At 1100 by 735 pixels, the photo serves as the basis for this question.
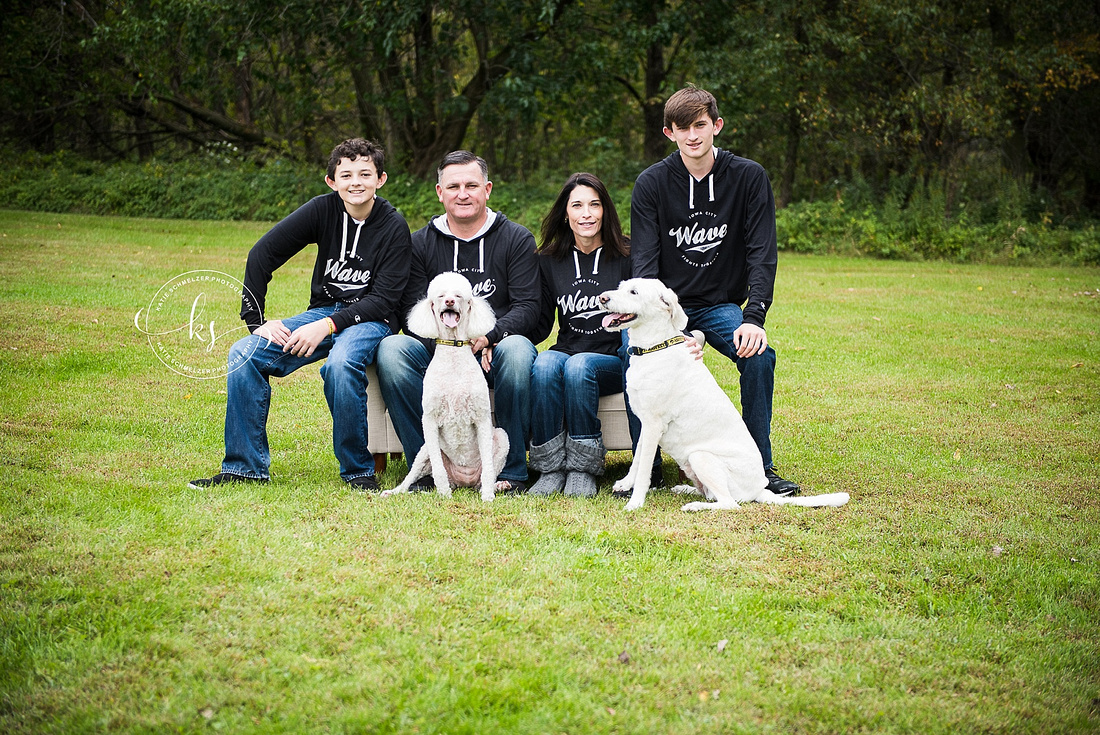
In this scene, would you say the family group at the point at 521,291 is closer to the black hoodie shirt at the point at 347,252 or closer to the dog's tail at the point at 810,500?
the black hoodie shirt at the point at 347,252

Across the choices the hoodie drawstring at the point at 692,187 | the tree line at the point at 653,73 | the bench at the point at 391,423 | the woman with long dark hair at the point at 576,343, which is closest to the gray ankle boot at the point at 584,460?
the woman with long dark hair at the point at 576,343

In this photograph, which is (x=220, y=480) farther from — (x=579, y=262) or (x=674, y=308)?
(x=674, y=308)

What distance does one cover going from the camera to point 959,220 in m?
15.3

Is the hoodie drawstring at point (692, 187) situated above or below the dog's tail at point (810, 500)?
above

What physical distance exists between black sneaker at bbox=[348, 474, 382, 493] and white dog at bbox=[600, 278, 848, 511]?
4.19 feet

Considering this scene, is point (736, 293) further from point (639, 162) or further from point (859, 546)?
point (639, 162)

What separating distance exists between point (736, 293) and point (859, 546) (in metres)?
1.61

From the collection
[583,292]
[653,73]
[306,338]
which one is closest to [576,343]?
[583,292]

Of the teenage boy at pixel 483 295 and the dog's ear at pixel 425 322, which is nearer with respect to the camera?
the dog's ear at pixel 425 322

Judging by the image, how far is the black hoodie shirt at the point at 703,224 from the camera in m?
4.64

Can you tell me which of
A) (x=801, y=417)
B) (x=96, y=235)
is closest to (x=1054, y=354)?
(x=801, y=417)

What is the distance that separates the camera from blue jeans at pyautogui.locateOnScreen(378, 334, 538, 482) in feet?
14.5

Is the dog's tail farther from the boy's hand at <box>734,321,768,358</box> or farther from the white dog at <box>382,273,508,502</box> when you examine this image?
the white dog at <box>382,273,508,502</box>

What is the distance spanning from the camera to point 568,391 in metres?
4.48
